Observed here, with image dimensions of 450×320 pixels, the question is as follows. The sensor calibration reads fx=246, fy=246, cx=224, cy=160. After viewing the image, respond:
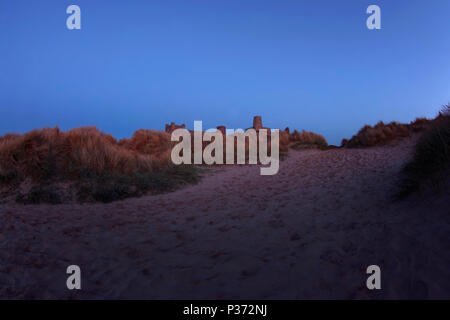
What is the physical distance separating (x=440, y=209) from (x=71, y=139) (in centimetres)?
1004

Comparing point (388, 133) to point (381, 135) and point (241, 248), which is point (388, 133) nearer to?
point (381, 135)

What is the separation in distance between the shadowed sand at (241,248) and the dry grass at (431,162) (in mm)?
325

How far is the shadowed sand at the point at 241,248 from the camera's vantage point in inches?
92.1

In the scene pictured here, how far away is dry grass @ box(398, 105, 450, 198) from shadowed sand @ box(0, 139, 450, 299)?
32 cm

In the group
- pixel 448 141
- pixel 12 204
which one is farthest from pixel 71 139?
pixel 448 141

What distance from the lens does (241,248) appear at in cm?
333

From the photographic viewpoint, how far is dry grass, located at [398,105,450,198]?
3.75m

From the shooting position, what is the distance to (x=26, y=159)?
7492 millimetres

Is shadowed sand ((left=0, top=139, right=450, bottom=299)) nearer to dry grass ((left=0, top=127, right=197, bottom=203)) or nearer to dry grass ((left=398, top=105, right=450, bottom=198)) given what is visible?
dry grass ((left=398, top=105, right=450, bottom=198))

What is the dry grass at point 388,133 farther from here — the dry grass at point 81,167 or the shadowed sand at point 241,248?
the dry grass at point 81,167

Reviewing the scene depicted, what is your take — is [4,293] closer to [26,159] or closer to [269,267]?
[269,267]
